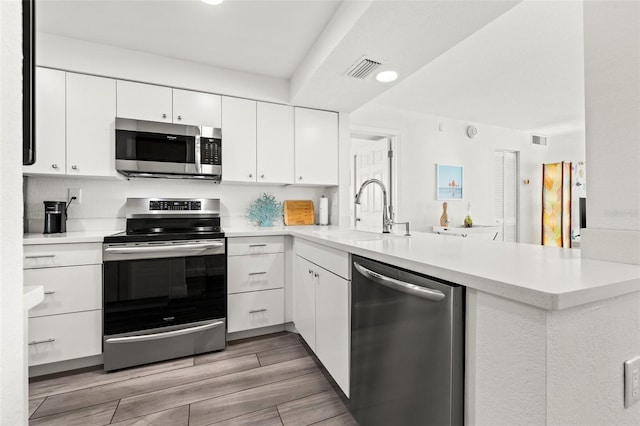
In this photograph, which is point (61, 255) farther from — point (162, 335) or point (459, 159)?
point (459, 159)

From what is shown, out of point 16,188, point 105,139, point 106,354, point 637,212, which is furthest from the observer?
point 105,139

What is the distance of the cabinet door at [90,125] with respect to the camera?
2.25 metres

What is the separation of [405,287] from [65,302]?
2.27 metres

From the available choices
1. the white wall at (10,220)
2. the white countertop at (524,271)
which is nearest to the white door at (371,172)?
the white countertop at (524,271)

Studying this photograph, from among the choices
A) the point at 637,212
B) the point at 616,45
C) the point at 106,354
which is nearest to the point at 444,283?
the point at 637,212

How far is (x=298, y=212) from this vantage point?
10.5 feet

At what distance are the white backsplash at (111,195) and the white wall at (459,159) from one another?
5.85 ft

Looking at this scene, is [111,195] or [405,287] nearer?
[405,287]

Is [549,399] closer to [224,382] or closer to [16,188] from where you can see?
[16,188]

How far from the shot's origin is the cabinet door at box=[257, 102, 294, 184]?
9.33ft

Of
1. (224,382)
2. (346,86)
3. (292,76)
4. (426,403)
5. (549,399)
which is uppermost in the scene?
(292,76)

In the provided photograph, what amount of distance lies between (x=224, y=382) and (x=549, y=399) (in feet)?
5.98

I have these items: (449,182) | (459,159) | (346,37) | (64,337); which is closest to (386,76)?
(346,37)

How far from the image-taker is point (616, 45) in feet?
3.14
